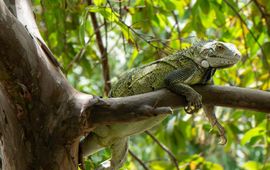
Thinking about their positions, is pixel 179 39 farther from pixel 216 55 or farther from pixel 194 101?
pixel 194 101

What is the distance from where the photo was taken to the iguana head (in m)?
3.29

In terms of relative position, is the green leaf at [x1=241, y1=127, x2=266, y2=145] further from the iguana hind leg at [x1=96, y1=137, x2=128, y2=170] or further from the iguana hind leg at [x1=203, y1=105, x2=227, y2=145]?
the iguana hind leg at [x1=96, y1=137, x2=128, y2=170]

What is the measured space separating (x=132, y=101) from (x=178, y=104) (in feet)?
1.45

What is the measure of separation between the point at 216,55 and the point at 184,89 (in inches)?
20.6

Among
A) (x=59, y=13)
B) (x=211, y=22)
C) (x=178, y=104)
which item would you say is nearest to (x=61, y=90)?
(x=178, y=104)

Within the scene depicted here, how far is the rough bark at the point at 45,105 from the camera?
241 centimetres

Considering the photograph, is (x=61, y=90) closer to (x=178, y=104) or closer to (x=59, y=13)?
(x=178, y=104)

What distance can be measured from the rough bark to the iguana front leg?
158mm

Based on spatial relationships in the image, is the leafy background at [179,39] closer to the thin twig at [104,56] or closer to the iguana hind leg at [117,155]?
the thin twig at [104,56]

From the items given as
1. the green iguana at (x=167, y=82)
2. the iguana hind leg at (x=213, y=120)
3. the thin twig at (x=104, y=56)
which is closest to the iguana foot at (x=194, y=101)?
the green iguana at (x=167, y=82)

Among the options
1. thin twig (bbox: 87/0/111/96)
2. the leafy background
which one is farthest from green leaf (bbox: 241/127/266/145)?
thin twig (bbox: 87/0/111/96)

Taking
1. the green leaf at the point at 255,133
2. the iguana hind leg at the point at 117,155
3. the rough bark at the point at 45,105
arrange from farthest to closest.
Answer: the green leaf at the point at 255,133 < the iguana hind leg at the point at 117,155 < the rough bark at the point at 45,105

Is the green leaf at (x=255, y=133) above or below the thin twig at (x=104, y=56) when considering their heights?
below

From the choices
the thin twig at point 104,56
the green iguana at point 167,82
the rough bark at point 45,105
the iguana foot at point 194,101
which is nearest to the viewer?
the rough bark at point 45,105
